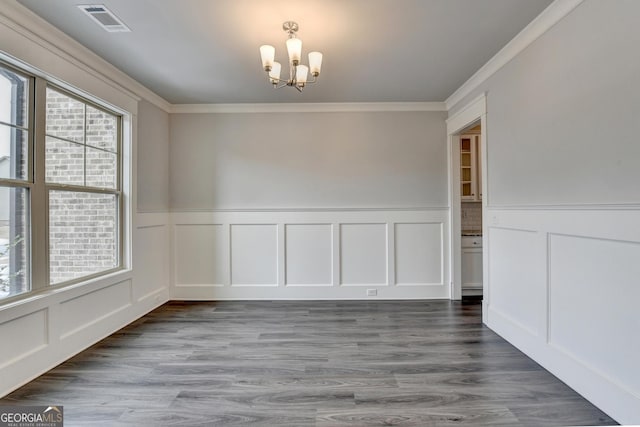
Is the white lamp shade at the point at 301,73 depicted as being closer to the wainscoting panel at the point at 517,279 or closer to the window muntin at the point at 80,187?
the window muntin at the point at 80,187

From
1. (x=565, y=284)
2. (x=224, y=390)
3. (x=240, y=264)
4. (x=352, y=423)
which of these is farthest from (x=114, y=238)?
(x=565, y=284)

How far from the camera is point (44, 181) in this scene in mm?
2455

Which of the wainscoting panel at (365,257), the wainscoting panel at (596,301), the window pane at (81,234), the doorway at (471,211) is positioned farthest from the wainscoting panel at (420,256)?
the window pane at (81,234)

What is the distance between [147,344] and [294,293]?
182 cm

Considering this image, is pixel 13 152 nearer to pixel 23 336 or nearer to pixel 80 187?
pixel 80 187

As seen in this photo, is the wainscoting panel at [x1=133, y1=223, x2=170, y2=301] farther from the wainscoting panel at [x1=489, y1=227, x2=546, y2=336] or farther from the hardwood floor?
the wainscoting panel at [x1=489, y1=227, x2=546, y2=336]

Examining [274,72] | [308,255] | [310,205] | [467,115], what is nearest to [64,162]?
[274,72]

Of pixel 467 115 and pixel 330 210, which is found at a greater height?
pixel 467 115

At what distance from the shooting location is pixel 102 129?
10.5ft

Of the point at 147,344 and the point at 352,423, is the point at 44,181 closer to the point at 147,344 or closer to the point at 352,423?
the point at 147,344

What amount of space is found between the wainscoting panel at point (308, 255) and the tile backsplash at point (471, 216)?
2.25m

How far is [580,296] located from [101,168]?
406cm

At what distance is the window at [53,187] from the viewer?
2.24 meters

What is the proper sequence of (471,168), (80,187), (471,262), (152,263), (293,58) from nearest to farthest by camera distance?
(293,58) < (80,187) < (152,263) < (471,262) < (471,168)
